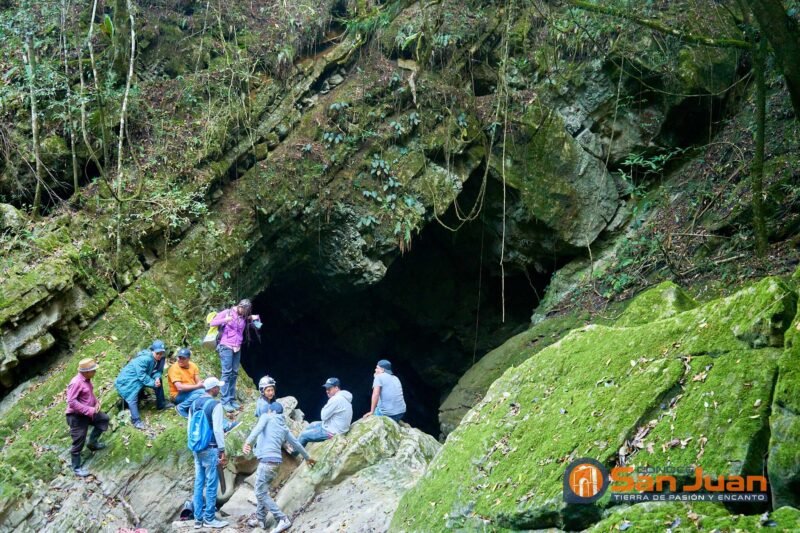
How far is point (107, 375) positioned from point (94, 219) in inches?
112

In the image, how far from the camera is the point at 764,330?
332 centimetres

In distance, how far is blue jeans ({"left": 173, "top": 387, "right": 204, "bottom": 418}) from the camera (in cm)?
780

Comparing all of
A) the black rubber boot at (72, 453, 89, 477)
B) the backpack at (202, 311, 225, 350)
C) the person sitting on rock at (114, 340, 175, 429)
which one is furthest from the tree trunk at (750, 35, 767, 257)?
the black rubber boot at (72, 453, 89, 477)

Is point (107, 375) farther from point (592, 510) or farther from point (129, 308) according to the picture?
point (592, 510)

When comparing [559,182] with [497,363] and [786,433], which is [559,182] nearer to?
[497,363]

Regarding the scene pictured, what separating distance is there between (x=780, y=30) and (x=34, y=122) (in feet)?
34.1

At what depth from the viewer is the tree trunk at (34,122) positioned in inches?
364

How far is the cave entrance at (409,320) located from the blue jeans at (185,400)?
16.2 ft

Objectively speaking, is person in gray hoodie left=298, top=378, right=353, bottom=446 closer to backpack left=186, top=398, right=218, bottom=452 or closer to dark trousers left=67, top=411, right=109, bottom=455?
backpack left=186, top=398, right=218, bottom=452

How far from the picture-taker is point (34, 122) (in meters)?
9.54

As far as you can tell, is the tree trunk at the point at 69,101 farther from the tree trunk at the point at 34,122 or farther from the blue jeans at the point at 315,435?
the blue jeans at the point at 315,435

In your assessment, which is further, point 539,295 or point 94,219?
point 539,295

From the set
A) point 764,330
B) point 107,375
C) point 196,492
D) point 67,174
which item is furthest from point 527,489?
point 67,174

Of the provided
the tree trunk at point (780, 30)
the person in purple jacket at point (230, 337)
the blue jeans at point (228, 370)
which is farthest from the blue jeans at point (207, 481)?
the tree trunk at point (780, 30)
